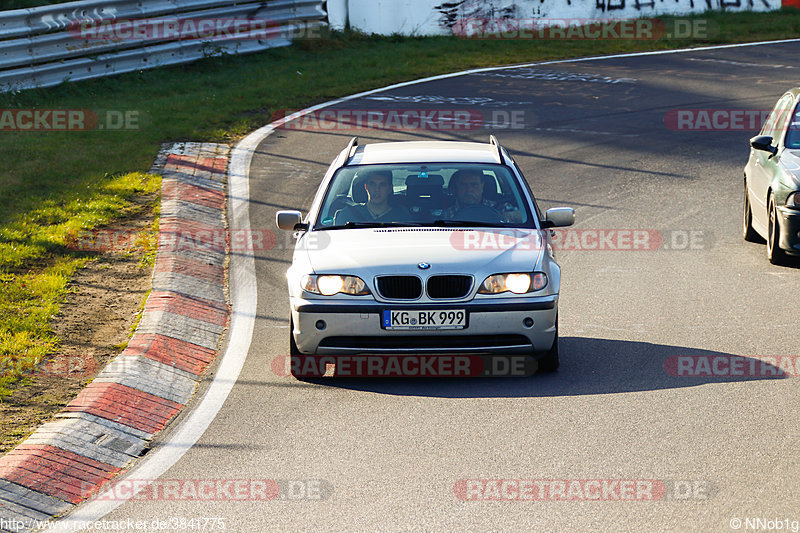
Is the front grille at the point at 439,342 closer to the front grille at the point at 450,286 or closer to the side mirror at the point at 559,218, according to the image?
the front grille at the point at 450,286

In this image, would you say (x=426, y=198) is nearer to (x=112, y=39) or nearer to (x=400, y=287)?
(x=400, y=287)

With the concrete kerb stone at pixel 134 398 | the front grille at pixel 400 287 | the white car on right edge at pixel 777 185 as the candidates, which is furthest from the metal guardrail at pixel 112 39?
the front grille at pixel 400 287

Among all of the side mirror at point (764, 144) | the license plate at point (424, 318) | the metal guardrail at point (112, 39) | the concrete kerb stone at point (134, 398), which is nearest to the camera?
the concrete kerb stone at point (134, 398)

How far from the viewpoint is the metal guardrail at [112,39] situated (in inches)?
715

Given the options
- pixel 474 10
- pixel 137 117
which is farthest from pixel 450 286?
pixel 474 10

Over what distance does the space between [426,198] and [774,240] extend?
440 cm

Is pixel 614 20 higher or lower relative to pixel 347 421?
higher

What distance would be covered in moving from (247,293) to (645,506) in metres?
5.50

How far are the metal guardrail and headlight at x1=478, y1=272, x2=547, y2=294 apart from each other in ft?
42.2

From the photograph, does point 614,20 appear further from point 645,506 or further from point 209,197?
point 645,506

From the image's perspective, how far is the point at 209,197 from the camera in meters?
13.4

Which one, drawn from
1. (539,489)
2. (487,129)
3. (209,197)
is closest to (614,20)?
(487,129)

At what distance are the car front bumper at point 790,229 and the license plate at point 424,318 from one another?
4724 mm

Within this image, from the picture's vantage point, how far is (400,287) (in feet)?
24.7
